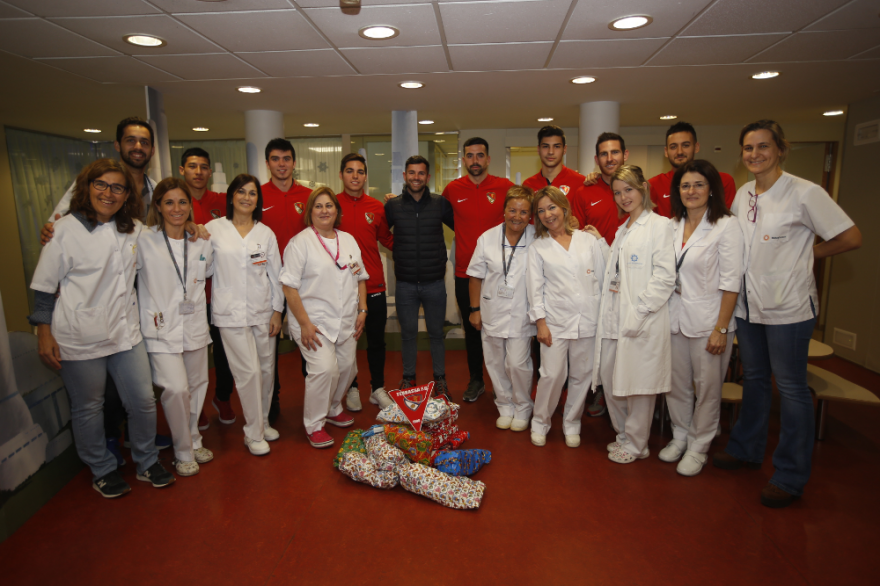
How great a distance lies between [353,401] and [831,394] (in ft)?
10.8

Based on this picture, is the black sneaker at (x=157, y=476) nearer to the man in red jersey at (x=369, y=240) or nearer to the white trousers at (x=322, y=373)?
the white trousers at (x=322, y=373)

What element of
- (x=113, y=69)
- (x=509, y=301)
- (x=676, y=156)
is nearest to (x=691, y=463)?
(x=509, y=301)

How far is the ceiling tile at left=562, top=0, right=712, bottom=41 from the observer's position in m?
2.69

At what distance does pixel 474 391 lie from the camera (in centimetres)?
401

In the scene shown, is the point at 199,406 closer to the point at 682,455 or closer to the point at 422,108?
the point at 682,455

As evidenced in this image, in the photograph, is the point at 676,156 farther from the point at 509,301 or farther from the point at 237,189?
the point at 237,189

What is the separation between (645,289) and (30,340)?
3413mm

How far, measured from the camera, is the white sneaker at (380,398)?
12.6 ft

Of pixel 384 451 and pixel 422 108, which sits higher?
pixel 422 108

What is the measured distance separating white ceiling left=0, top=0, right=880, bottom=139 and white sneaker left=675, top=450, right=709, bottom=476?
2.52 m

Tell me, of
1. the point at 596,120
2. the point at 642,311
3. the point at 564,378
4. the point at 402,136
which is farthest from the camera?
the point at 402,136

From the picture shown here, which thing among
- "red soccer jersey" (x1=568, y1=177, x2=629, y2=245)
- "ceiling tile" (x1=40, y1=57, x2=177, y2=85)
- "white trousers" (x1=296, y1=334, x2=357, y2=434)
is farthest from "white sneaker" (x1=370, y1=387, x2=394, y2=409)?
"ceiling tile" (x1=40, y1=57, x2=177, y2=85)

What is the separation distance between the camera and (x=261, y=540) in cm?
229

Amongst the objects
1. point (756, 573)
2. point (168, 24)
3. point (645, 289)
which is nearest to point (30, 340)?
point (168, 24)
